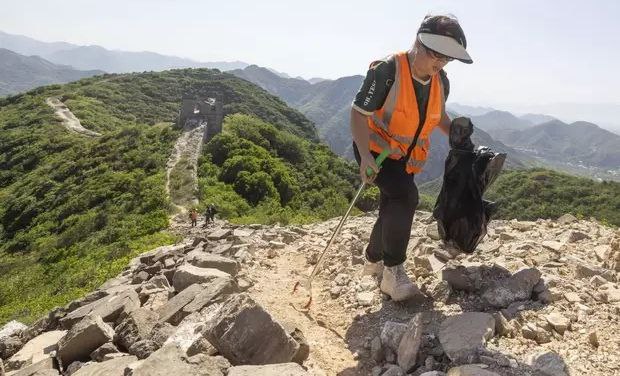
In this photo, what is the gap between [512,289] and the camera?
12.9 ft

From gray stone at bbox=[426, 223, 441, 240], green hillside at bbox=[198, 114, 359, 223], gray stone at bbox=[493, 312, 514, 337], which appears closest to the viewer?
gray stone at bbox=[493, 312, 514, 337]

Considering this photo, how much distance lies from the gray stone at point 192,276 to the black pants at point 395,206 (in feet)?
5.59

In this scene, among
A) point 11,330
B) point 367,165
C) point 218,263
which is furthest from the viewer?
point 218,263

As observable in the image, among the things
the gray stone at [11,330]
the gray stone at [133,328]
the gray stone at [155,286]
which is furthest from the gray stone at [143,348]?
the gray stone at [11,330]

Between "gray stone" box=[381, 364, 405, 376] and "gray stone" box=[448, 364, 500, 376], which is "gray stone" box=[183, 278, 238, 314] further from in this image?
"gray stone" box=[448, 364, 500, 376]

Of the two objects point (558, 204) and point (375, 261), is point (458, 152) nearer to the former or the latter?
point (375, 261)

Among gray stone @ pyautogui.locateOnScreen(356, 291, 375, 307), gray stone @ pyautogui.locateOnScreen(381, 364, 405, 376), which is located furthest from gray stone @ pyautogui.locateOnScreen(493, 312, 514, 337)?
gray stone @ pyautogui.locateOnScreen(356, 291, 375, 307)

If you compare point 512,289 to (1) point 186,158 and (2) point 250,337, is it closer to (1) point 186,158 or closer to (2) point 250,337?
(2) point 250,337

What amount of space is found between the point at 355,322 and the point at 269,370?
1.60 metres

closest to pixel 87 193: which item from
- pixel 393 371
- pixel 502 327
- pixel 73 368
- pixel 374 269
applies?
pixel 73 368

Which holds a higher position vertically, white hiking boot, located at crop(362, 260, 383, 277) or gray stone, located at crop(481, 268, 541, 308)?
gray stone, located at crop(481, 268, 541, 308)

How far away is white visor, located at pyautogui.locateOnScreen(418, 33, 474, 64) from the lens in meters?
3.47

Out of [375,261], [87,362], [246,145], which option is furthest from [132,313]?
[246,145]

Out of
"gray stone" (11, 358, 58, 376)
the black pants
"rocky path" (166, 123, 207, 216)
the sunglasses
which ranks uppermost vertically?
the sunglasses
